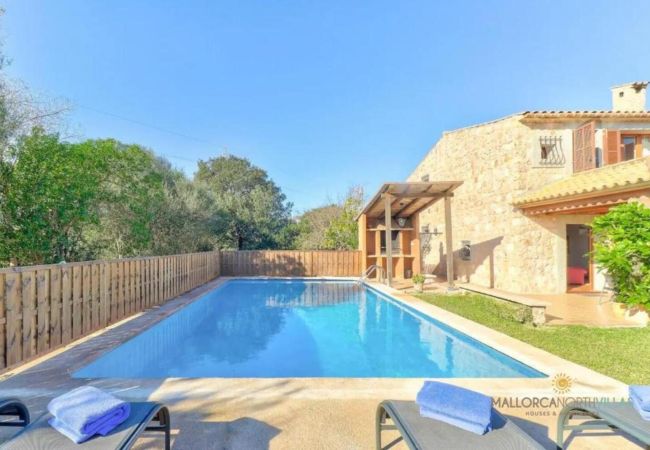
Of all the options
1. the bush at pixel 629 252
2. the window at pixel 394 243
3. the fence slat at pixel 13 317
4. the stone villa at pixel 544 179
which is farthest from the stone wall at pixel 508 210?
the fence slat at pixel 13 317

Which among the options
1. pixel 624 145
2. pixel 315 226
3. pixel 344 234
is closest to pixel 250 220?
pixel 344 234

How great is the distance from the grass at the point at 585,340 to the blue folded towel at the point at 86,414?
17.0 feet

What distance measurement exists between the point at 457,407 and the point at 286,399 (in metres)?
1.84

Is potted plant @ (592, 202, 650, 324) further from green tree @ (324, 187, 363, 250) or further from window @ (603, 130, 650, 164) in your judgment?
green tree @ (324, 187, 363, 250)

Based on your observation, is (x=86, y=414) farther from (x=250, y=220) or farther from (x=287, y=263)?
(x=250, y=220)

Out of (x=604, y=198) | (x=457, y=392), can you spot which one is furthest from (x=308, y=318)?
(x=604, y=198)

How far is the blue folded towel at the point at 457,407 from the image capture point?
213 centimetres

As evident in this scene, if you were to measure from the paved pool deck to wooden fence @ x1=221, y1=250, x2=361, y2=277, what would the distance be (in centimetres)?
1209

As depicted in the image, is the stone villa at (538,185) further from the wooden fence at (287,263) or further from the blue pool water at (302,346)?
the wooden fence at (287,263)

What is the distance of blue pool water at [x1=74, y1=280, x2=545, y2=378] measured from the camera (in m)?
4.75

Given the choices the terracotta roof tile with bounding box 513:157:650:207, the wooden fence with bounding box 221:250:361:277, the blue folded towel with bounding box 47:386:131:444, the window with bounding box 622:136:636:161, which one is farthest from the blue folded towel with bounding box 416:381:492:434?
the wooden fence with bounding box 221:250:361:277

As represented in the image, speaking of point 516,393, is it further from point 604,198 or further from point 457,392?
point 604,198

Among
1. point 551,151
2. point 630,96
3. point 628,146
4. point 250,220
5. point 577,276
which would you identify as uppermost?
point 630,96

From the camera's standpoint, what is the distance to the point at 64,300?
15.9ft
